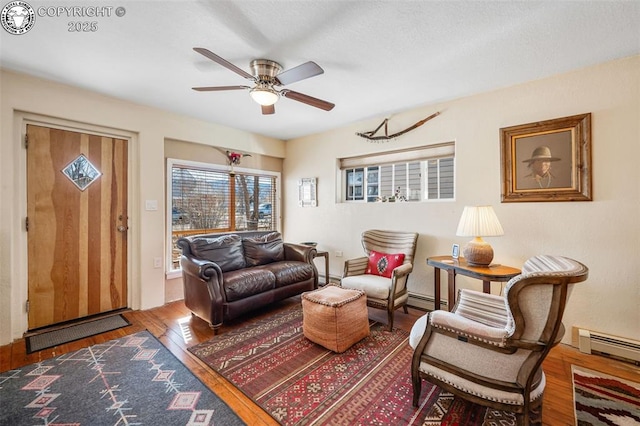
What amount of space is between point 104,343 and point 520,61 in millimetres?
4507

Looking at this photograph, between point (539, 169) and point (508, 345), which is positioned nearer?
point (508, 345)

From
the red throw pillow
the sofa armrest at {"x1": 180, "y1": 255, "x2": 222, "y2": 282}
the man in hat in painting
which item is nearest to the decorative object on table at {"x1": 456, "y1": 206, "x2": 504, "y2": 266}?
the man in hat in painting

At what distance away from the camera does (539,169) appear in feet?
8.68

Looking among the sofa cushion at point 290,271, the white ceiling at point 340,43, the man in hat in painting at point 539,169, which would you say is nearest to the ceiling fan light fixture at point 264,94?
the white ceiling at point 340,43

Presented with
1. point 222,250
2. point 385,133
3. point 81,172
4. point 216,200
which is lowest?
point 222,250

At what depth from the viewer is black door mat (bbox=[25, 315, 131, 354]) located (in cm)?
249

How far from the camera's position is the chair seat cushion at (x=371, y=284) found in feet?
9.21

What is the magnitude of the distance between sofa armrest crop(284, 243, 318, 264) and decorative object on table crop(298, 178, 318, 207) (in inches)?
38.3

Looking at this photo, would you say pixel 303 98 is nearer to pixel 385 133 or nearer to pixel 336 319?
pixel 385 133

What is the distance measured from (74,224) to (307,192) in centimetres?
304

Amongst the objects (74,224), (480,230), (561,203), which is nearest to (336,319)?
(480,230)

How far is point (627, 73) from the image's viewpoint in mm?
2271

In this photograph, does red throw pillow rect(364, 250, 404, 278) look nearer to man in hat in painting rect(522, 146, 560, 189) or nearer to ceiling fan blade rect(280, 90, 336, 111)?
man in hat in painting rect(522, 146, 560, 189)

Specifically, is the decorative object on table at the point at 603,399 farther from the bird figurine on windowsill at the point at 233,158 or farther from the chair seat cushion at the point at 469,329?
the bird figurine on windowsill at the point at 233,158
